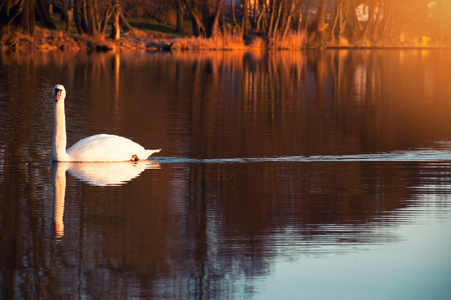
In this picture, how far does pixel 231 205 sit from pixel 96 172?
2720 mm

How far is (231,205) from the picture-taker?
375 inches

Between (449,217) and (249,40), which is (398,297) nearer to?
(449,217)

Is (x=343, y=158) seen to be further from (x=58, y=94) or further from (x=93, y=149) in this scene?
(x=58, y=94)

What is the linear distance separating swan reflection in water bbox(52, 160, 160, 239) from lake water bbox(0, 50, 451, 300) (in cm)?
2

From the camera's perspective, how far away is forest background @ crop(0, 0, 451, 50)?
5469 cm

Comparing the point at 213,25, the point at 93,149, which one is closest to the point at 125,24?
the point at 213,25

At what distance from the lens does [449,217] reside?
902 centimetres

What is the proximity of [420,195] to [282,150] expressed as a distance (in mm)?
4225

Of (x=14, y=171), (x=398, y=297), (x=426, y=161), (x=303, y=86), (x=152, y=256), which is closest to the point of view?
(x=398, y=297)

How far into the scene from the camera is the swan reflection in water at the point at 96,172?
1051 cm

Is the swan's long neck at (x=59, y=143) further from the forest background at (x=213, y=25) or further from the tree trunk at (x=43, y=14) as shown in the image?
the tree trunk at (x=43, y=14)

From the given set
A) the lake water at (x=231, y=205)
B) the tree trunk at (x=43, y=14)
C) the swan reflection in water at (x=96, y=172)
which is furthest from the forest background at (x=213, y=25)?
the swan reflection in water at (x=96, y=172)

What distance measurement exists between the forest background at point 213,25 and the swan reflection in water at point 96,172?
3937cm

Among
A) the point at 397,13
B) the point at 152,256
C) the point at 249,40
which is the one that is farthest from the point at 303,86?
the point at 397,13
